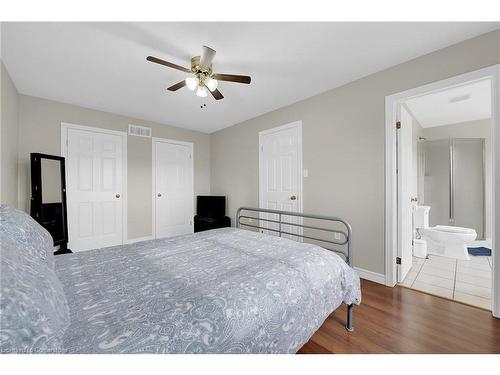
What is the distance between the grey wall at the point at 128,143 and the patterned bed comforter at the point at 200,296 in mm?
2520

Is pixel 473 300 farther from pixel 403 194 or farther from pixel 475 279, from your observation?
pixel 403 194

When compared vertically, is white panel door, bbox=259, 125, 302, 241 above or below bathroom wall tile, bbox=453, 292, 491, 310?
above

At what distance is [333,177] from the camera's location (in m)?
2.85

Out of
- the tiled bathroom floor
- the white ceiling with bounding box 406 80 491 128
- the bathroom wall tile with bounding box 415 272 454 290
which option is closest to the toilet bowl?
the tiled bathroom floor

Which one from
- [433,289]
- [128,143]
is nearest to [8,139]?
[128,143]

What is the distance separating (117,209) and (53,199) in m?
0.88

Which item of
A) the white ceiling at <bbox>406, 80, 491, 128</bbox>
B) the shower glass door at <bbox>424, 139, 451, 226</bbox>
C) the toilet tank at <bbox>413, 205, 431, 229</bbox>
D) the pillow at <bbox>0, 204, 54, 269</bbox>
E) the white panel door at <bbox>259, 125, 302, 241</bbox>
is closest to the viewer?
the pillow at <bbox>0, 204, 54, 269</bbox>

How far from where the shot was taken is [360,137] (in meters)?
2.59

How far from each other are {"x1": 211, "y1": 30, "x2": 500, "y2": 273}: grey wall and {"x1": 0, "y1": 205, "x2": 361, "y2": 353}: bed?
1187 millimetres

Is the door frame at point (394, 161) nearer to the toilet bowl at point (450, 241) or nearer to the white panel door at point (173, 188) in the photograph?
the toilet bowl at point (450, 241)

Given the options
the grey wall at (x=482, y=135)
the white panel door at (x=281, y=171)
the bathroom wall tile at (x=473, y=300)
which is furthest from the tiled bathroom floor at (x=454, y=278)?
the white panel door at (x=281, y=171)

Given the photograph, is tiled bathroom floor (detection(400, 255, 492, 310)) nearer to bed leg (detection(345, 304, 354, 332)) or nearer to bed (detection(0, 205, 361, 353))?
bed leg (detection(345, 304, 354, 332))

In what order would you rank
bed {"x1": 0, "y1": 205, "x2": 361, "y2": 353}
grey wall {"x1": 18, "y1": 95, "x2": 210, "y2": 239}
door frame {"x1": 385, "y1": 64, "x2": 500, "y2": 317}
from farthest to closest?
grey wall {"x1": 18, "y1": 95, "x2": 210, "y2": 239}, door frame {"x1": 385, "y1": 64, "x2": 500, "y2": 317}, bed {"x1": 0, "y1": 205, "x2": 361, "y2": 353}

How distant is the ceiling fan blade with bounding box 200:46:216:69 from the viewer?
1.74m
